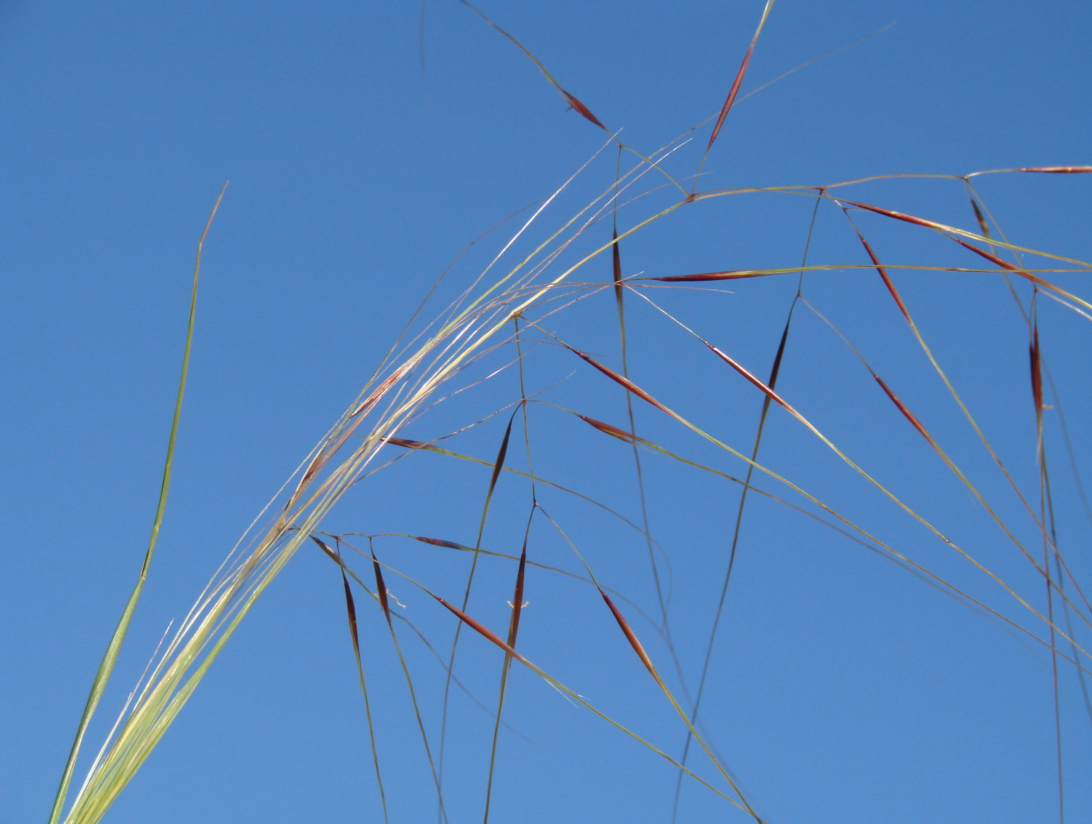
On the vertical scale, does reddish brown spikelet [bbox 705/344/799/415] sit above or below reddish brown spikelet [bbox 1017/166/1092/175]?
below

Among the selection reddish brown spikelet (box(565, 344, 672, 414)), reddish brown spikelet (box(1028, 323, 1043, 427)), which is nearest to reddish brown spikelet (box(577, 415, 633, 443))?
reddish brown spikelet (box(565, 344, 672, 414))

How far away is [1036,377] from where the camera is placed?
2.17 ft

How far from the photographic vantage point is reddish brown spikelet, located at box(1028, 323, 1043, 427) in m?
0.64

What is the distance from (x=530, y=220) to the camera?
0.78 meters

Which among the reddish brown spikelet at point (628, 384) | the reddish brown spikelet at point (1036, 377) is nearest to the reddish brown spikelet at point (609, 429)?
the reddish brown spikelet at point (628, 384)

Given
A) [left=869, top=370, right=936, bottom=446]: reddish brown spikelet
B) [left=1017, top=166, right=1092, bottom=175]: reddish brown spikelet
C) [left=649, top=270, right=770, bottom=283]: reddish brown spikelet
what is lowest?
[left=869, top=370, right=936, bottom=446]: reddish brown spikelet

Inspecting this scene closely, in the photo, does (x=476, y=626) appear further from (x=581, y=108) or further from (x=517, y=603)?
(x=581, y=108)

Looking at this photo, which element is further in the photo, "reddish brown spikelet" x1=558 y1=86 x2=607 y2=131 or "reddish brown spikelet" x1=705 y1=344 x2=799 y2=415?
"reddish brown spikelet" x1=558 y1=86 x2=607 y2=131

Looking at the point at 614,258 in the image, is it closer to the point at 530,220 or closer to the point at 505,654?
the point at 530,220

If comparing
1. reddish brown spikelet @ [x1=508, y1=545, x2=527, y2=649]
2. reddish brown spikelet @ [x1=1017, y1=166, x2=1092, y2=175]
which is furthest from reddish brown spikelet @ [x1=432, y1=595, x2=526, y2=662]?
reddish brown spikelet @ [x1=1017, y1=166, x2=1092, y2=175]

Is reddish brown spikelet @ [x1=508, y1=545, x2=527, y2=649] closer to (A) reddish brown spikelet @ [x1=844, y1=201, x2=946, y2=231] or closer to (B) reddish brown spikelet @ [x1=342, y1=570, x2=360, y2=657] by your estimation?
(B) reddish brown spikelet @ [x1=342, y1=570, x2=360, y2=657]

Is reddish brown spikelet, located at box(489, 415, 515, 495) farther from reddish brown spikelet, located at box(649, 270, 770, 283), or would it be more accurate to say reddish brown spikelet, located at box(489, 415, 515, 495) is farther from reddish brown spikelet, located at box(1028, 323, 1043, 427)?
reddish brown spikelet, located at box(1028, 323, 1043, 427)

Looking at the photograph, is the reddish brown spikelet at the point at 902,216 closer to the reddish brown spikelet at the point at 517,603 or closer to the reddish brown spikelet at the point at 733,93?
the reddish brown spikelet at the point at 733,93

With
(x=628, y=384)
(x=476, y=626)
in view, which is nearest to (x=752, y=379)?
(x=628, y=384)
